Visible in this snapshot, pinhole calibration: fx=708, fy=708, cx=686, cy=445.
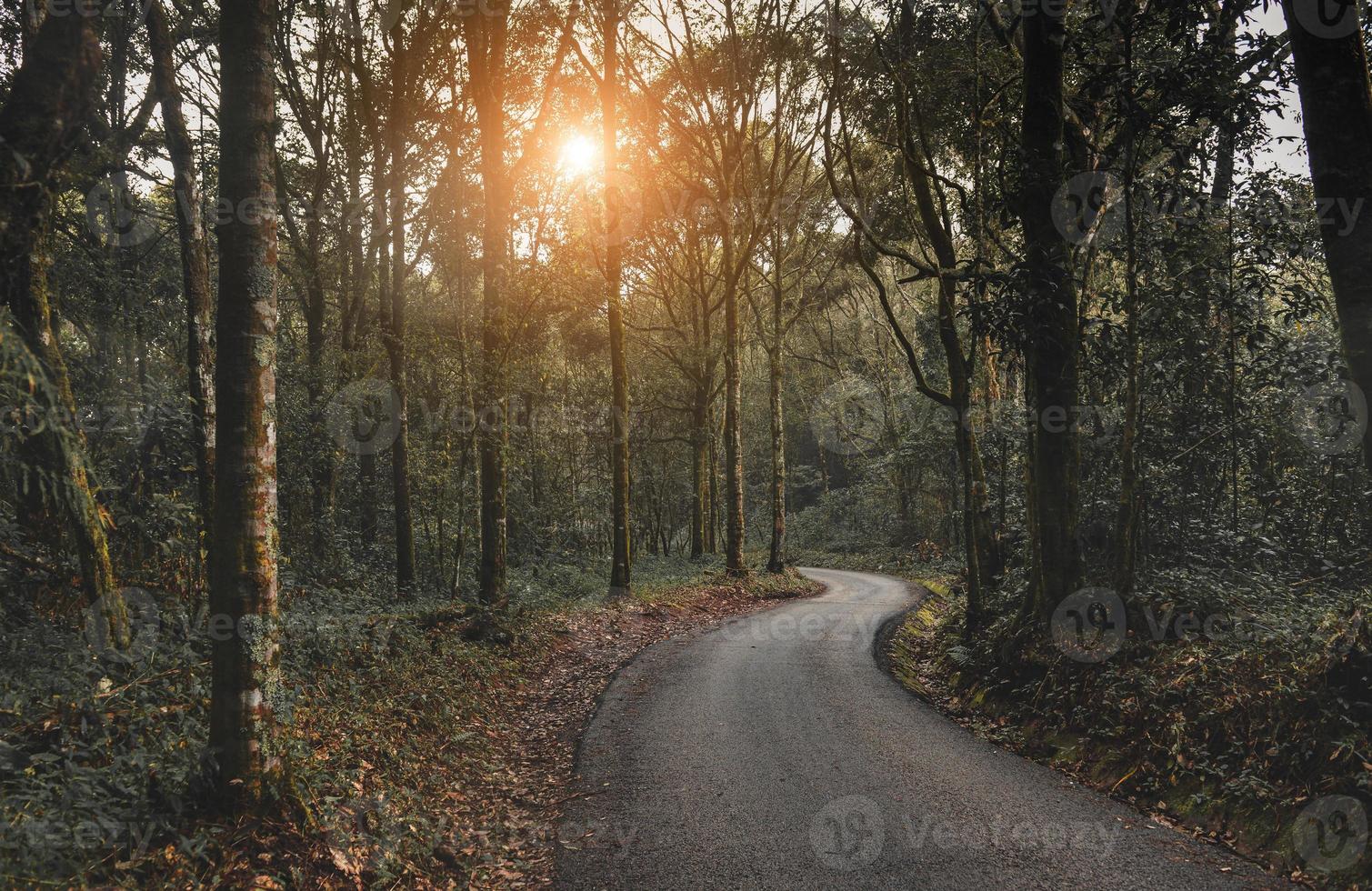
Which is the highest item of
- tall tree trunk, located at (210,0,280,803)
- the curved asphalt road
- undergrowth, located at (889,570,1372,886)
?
tall tree trunk, located at (210,0,280,803)

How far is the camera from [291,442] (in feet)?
50.7

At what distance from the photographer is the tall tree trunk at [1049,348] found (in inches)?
349

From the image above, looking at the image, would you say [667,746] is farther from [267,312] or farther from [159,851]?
[267,312]

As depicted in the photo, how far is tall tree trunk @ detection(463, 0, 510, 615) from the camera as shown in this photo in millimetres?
13016

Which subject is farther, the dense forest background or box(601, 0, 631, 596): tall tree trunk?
box(601, 0, 631, 596): tall tree trunk

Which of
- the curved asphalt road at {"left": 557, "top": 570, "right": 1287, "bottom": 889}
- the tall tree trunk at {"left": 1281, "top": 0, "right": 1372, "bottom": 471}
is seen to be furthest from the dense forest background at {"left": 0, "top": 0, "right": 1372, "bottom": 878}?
the curved asphalt road at {"left": 557, "top": 570, "right": 1287, "bottom": 889}

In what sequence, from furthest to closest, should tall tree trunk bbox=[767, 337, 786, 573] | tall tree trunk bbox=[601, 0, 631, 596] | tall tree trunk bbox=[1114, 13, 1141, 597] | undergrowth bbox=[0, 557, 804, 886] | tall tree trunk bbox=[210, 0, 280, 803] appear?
tall tree trunk bbox=[767, 337, 786, 573] → tall tree trunk bbox=[601, 0, 631, 596] → tall tree trunk bbox=[1114, 13, 1141, 597] → tall tree trunk bbox=[210, 0, 280, 803] → undergrowth bbox=[0, 557, 804, 886]

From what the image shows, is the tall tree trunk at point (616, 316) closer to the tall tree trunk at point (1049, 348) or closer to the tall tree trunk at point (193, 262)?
the tall tree trunk at point (193, 262)

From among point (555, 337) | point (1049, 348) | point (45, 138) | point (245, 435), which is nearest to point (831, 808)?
point (245, 435)

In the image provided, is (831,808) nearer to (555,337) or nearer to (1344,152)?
(1344,152)

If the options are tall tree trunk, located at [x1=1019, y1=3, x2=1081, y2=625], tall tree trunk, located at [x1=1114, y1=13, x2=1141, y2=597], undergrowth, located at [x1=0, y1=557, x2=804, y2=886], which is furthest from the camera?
tall tree trunk, located at [x1=1019, y1=3, x2=1081, y2=625]

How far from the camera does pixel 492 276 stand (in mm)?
13195

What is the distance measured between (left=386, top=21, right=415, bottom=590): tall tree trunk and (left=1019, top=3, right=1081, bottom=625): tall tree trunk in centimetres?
1309

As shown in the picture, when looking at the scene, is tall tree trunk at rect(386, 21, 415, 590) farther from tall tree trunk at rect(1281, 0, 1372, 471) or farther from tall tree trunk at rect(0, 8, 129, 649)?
tall tree trunk at rect(1281, 0, 1372, 471)
